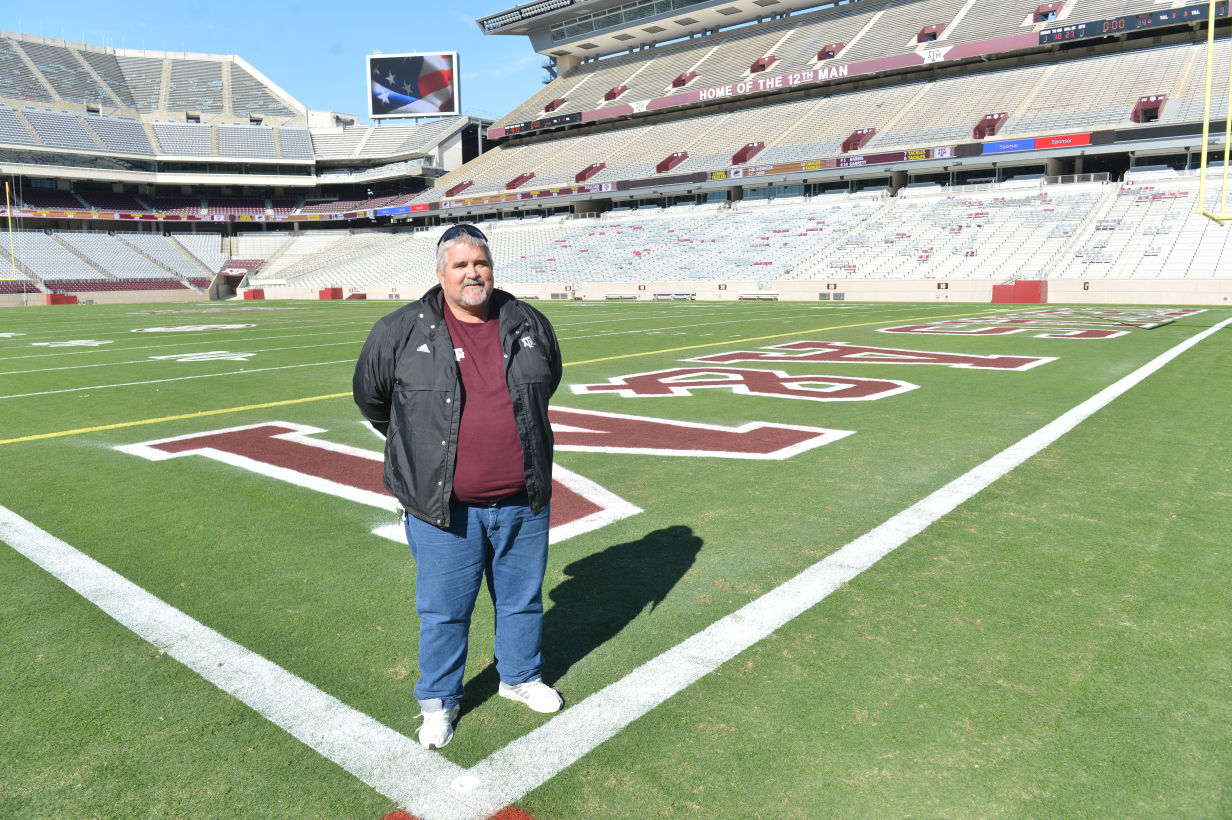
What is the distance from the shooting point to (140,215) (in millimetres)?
62875

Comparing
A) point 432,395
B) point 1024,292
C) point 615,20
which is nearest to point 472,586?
point 432,395

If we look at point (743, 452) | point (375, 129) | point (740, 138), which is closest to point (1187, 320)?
point (743, 452)

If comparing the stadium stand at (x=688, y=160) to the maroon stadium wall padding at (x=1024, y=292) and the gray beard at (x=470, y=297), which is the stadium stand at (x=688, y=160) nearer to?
the maroon stadium wall padding at (x=1024, y=292)

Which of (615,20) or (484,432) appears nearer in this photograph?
(484,432)

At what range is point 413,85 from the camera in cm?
7100

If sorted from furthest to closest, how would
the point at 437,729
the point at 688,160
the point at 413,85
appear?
the point at 413,85 → the point at 688,160 → the point at 437,729

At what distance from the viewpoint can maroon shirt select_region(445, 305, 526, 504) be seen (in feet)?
8.79

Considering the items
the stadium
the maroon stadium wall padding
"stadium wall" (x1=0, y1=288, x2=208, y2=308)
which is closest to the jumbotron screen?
"stadium wall" (x1=0, y1=288, x2=208, y2=308)

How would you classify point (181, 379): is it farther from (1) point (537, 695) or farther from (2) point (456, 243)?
(1) point (537, 695)

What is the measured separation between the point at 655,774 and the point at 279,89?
3341 inches

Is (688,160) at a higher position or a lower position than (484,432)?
higher

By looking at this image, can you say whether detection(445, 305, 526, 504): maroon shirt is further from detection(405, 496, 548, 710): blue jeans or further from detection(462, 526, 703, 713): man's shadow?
detection(462, 526, 703, 713): man's shadow

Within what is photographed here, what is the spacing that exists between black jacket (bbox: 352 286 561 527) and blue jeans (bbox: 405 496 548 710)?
0.31ft

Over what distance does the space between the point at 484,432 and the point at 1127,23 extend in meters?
52.1
